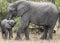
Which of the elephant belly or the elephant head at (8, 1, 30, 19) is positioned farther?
the elephant belly

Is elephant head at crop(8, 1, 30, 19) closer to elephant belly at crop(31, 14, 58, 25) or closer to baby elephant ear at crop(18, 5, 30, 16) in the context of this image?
baby elephant ear at crop(18, 5, 30, 16)

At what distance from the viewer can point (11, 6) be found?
53.6 feet

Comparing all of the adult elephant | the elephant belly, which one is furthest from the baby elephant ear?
the elephant belly

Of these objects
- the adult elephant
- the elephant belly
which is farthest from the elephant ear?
the elephant belly

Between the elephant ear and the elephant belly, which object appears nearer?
the elephant ear

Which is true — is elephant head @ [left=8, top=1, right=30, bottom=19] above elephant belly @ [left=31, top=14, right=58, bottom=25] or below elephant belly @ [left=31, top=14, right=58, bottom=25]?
above

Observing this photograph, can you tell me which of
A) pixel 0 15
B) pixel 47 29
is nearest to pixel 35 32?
pixel 0 15

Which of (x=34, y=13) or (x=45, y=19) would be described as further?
(x=45, y=19)

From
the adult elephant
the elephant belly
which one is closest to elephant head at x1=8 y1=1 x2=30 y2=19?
the adult elephant

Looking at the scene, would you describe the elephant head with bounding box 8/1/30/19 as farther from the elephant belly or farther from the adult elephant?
the elephant belly

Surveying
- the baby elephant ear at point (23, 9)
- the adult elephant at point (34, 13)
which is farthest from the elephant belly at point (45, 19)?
the baby elephant ear at point (23, 9)

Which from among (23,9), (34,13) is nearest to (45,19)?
(34,13)

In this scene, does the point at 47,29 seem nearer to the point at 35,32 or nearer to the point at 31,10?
the point at 31,10

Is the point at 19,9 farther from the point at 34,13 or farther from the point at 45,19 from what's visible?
the point at 45,19
